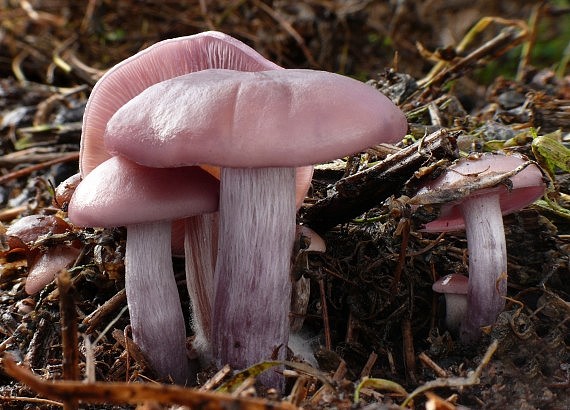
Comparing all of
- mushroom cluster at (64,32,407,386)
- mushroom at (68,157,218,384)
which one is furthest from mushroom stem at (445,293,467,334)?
mushroom at (68,157,218,384)

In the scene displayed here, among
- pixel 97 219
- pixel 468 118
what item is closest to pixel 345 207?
pixel 97 219

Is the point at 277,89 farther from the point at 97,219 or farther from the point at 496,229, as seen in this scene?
the point at 496,229

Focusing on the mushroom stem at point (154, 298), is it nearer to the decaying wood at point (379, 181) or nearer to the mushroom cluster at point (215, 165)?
the mushroom cluster at point (215, 165)

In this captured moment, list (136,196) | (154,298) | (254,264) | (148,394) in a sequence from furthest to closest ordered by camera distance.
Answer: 1. (154,298)
2. (254,264)
3. (136,196)
4. (148,394)

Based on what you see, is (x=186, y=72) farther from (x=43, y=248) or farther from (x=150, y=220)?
(x=43, y=248)

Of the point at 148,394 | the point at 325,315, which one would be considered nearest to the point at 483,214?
the point at 325,315

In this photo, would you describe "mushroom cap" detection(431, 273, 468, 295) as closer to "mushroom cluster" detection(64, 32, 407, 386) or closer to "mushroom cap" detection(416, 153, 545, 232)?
"mushroom cap" detection(416, 153, 545, 232)
